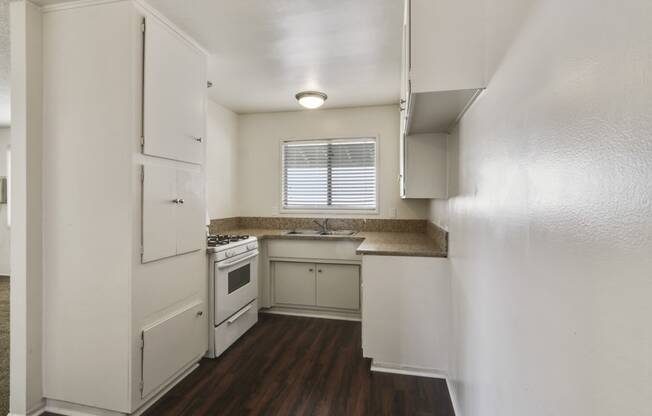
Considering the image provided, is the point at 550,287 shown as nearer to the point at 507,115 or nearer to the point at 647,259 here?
the point at 647,259

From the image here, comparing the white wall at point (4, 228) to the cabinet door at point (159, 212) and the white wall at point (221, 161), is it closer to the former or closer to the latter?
the white wall at point (221, 161)

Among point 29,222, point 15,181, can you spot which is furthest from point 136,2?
point 29,222

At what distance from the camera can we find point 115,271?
179cm

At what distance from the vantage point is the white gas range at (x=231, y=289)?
2510mm

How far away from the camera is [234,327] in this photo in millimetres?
2801

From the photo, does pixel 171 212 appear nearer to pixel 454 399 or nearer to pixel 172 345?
pixel 172 345

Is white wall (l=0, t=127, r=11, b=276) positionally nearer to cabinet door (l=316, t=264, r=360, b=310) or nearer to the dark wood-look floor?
the dark wood-look floor

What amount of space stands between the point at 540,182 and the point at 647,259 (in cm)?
37

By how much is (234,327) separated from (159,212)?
135 centimetres

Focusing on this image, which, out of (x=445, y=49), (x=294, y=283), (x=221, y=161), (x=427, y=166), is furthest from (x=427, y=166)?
(x=221, y=161)

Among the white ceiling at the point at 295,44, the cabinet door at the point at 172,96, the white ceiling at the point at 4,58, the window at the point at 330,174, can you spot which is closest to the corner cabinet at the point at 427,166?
the white ceiling at the point at 295,44

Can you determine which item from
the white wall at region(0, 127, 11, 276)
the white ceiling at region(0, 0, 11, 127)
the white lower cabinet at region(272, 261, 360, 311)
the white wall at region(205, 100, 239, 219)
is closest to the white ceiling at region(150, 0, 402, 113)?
the white wall at region(205, 100, 239, 219)

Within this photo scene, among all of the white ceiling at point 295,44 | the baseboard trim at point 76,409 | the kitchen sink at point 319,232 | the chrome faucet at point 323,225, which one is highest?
the white ceiling at point 295,44

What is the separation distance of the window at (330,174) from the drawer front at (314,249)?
620mm
